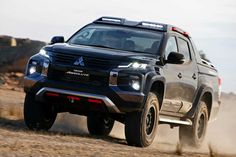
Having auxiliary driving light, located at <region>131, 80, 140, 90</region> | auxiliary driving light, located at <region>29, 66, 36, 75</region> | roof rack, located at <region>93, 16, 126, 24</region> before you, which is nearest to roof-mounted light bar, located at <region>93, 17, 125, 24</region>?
roof rack, located at <region>93, 16, 126, 24</region>

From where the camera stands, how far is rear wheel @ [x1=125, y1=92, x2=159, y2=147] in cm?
1055

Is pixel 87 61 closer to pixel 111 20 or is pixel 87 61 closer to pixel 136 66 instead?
pixel 136 66

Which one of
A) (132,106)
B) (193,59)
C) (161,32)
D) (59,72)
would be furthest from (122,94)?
(193,59)

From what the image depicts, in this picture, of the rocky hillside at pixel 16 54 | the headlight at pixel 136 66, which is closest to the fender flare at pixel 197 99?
the headlight at pixel 136 66

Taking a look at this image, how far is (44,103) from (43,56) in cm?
76

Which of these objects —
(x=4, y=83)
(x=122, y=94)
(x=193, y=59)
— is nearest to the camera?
(x=122, y=94)

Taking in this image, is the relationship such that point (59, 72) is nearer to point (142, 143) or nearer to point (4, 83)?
point (142, 143)

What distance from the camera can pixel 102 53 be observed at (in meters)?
10.7

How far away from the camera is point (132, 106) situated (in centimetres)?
1040

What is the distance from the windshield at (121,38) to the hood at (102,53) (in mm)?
370

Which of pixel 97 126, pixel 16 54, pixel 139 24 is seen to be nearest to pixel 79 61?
pixel 139 24

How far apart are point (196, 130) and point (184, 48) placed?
146 centimetres

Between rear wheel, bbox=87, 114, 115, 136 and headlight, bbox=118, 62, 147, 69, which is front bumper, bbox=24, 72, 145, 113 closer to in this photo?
headlight, bbox=118, 62, 147, 69

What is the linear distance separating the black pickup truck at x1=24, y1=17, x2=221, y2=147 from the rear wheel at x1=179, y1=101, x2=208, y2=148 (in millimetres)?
72
